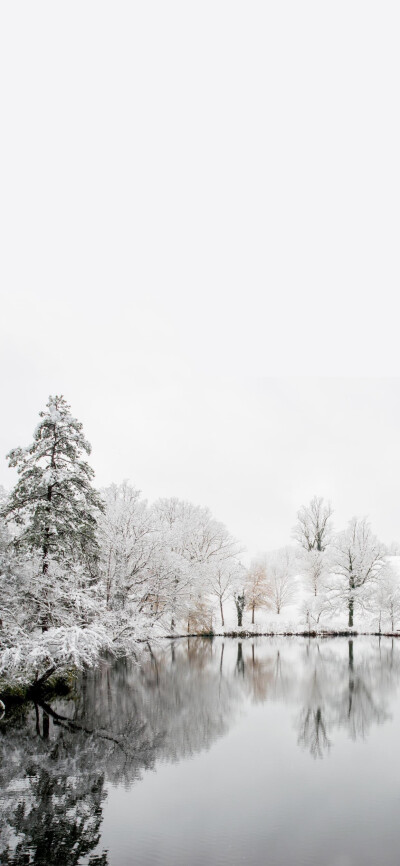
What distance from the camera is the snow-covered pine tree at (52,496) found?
23672 mm

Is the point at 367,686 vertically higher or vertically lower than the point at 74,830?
lower

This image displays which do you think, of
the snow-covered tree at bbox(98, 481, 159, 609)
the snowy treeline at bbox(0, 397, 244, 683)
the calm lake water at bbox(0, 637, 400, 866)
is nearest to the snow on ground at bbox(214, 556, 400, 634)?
the snow-covered tree at bbox(98, 481, 159, 609)

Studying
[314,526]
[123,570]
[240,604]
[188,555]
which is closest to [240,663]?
[123,570]

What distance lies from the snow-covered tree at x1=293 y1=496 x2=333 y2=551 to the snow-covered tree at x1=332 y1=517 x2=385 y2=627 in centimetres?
435

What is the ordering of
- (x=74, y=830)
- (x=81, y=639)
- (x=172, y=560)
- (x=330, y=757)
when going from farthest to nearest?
(x=172, y=560), (x=81, y=639), (x=330, y=757), (x=74, y=830)

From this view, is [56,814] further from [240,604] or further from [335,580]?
[335,580]

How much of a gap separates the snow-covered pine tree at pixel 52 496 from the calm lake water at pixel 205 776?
6632mm

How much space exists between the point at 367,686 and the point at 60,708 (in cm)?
1541

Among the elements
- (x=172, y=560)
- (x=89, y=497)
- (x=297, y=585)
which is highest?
(x=89, y=497)

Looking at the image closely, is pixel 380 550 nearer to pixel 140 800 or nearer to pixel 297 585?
pixel 297 585

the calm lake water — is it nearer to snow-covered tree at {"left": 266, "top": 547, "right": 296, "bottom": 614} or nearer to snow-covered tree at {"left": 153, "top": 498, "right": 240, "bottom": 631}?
snow-covered tree at {"left": 153, "top": 498, "right": 240, "bottom": 631}

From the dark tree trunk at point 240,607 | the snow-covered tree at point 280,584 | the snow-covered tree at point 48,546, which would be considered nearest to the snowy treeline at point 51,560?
the snow-covered tree at point 48,546

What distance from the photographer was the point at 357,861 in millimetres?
9570

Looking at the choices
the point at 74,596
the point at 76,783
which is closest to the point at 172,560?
the point at 74,596
